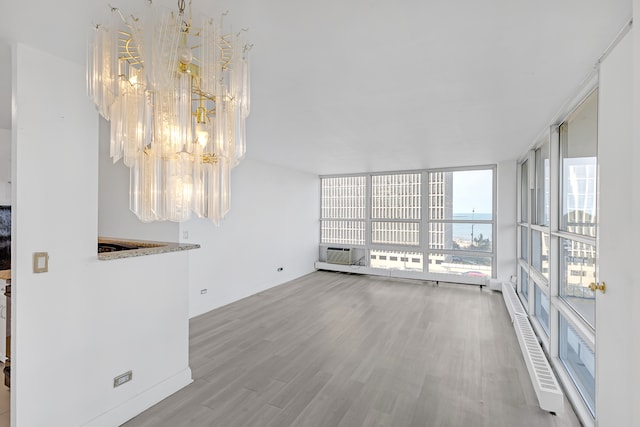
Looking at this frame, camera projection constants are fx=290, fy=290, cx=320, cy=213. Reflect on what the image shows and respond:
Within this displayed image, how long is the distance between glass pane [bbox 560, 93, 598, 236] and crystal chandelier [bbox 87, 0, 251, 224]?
2.49m

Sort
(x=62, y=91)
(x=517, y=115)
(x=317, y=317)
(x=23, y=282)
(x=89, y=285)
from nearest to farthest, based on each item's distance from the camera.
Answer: (x=23, y=282), (x=62, y=91), (x=89, y=285), (x=517, y=115), (x=317, y=317)

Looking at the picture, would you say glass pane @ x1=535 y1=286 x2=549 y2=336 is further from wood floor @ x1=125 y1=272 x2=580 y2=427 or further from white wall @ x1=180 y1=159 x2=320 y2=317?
white wall @ x1=180 y1=159 x2=320 y2=317

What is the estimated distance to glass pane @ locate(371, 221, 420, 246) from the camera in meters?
6.51

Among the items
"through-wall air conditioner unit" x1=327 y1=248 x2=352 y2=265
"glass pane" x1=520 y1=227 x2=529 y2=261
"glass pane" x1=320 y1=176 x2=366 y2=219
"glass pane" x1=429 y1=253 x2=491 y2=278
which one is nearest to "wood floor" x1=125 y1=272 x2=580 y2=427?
"glass pane" x1=520 y1=227 x2=529 y2=261

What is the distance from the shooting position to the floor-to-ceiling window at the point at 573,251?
2131 millimetres

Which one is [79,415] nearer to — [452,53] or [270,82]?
[270,82]

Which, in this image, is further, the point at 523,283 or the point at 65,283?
the point at 523,283

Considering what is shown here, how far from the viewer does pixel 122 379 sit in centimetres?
204

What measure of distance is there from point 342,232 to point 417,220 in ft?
6.09

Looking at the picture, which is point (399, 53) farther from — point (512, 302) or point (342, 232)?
point (342, 232)

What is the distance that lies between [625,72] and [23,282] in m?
3.29

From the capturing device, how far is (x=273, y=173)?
575 cm

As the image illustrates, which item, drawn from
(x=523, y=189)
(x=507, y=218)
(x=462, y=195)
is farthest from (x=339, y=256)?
(x=523, y=189)

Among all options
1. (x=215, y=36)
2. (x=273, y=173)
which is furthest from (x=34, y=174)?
(x=273, y=173)
